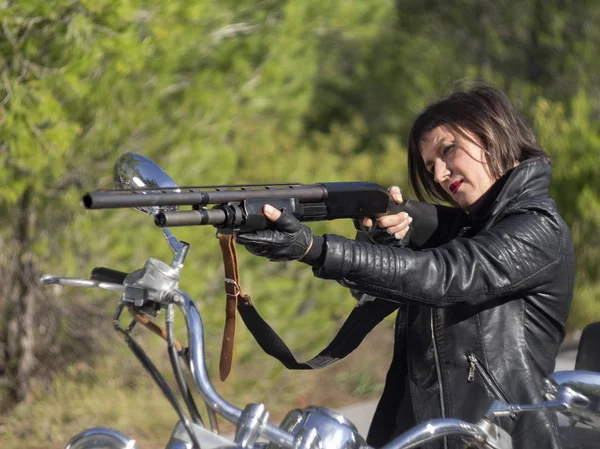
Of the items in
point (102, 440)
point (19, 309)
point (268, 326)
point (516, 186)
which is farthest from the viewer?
point (19, 309)

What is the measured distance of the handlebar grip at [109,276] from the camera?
1.94 meters

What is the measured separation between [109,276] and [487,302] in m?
1.04

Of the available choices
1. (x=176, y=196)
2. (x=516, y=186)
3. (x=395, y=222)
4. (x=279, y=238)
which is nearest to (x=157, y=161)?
(x=395, y=222)

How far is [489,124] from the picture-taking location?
2775mm

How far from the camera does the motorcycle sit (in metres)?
1.80

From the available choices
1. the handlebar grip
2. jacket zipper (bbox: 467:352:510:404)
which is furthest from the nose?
the handlebar grip

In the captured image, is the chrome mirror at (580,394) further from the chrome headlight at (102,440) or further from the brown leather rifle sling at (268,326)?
the chrome headlight at (102,440)

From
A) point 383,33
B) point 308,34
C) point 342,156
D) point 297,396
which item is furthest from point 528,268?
point 383,33

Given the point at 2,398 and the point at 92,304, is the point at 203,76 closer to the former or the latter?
the point at 92,304

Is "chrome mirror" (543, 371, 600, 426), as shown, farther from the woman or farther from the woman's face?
the woman's face

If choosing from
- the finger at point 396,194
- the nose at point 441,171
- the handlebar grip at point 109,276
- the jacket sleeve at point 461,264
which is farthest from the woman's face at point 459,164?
the handlebar grip at point 109,276

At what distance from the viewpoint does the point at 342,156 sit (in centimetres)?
1151

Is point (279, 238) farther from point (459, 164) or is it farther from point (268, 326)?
point (459, 164)

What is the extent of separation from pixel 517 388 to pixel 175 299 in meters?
1.09
